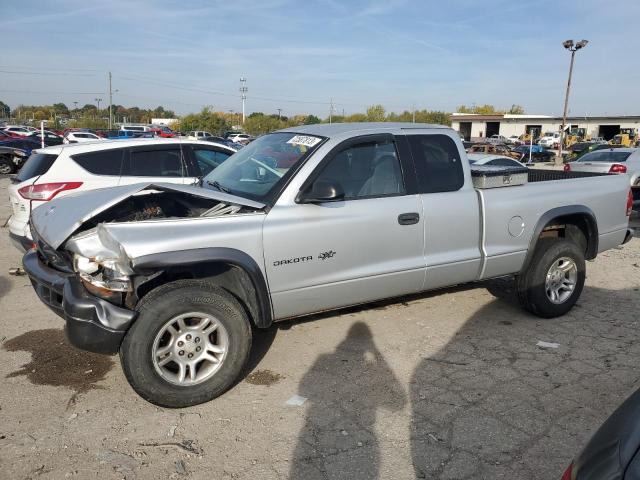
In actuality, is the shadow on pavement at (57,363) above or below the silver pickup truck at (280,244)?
below

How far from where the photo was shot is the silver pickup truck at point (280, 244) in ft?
11.1

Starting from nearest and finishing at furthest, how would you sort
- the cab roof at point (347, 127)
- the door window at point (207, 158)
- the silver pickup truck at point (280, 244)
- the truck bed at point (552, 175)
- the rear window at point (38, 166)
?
the silver pickup truck at point (280, 244) < the cab roof at point (347, 127) < the truck bed at point (552, 175) < the rear window at point (38, 166) < the door window at point (207, 158)

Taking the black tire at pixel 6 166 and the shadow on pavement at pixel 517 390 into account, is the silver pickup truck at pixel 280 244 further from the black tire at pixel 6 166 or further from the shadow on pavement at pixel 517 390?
the black tire at pixel 6 166

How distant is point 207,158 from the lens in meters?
7.57

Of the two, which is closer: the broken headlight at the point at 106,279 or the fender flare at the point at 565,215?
the broken headlight at the point at 106,279

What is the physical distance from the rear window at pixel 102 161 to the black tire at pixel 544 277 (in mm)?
5096

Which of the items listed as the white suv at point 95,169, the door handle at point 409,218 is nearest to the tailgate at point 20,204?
the white suv at point 95,169

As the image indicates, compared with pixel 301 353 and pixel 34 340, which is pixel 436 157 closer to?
pixel 301 353

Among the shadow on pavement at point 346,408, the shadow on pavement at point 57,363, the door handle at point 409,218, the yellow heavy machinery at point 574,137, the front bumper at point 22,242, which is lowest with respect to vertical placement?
the shadow on pavement at point 57,363

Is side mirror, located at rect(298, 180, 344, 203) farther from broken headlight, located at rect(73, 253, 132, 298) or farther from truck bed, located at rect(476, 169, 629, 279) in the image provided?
truck bed, located at rect(476, 169, 629, 279)

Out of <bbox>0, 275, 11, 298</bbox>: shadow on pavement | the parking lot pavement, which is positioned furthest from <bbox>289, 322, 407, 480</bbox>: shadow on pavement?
<bbox>0, 275, 11, 298</bbox>: shadow on pavement

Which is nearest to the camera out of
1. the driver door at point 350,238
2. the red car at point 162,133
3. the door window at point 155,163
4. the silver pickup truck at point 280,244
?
the silver pickup truck at point 280,244

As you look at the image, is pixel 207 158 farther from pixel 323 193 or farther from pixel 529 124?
pixel 529 124

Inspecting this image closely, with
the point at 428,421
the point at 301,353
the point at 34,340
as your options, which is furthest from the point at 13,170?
the point at 428,421
